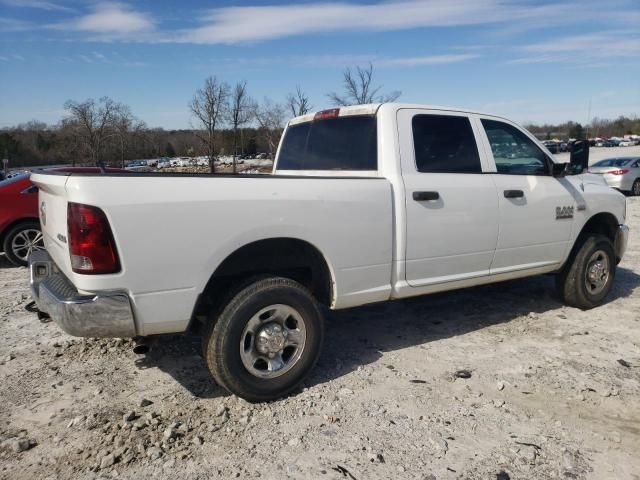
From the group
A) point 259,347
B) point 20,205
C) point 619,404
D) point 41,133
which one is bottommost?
point 619,404

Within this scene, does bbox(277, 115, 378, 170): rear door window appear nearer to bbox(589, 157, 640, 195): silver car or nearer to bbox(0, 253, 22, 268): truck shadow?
bbox(0, 253, 22, 268): truck shadow

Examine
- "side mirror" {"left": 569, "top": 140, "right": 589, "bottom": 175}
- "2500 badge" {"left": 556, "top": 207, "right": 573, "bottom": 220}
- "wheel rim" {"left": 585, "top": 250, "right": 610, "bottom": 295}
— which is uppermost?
"side mirror" {"left": 569, "top": 140, "right": 589, "bottom": 175}

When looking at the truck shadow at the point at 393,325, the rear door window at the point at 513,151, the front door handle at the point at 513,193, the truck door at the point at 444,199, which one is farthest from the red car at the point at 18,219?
the front door handle at the point at 513,193

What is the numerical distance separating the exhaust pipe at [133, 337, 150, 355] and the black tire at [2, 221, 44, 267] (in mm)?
4360

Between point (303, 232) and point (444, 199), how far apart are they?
4.16 feet

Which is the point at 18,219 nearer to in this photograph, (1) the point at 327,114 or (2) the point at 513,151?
(1) the point at 327,114

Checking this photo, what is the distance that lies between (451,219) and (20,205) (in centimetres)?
644

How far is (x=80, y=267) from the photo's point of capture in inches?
107

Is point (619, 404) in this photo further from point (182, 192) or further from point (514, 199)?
point (182, 192)

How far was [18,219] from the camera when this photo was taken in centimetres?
732

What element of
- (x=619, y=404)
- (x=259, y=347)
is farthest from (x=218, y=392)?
(x=619, y=404)

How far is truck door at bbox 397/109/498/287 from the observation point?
12.3ft

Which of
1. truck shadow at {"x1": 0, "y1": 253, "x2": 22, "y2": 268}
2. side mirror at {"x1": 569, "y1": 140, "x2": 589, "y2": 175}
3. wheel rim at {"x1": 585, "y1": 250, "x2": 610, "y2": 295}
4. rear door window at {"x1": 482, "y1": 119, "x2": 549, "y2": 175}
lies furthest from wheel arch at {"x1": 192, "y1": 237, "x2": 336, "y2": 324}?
truck shadow at {"x1": 0, "y1": 253, "x2": 22, "y2": 268}

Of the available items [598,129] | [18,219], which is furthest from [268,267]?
[598,129]
